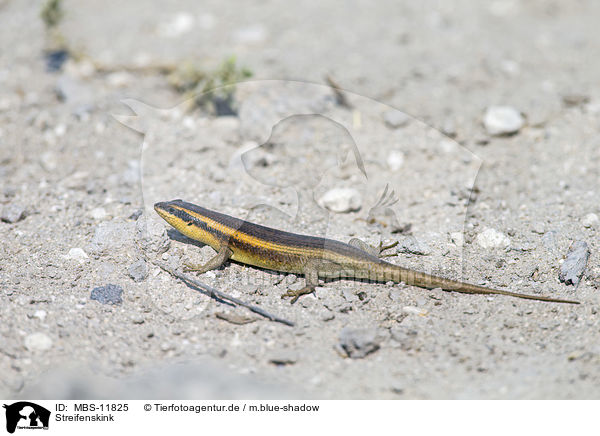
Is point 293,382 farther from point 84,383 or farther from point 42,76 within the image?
point 42,76

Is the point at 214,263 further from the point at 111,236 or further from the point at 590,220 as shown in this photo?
the point at 590,220

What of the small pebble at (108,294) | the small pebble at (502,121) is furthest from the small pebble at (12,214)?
the small pebble at (502,121)

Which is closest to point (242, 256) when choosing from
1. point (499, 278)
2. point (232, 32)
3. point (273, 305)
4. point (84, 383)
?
point (273, 305)

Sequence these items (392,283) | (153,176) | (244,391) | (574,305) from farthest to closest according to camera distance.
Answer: (153,176)
(392,283)
(574,305)
(244,391)

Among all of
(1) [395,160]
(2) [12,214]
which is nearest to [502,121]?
(1) [395,160]

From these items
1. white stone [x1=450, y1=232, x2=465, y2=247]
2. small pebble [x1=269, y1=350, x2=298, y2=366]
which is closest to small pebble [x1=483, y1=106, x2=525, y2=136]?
white stone [x1=450, y1=232, x2=465, y2=247]

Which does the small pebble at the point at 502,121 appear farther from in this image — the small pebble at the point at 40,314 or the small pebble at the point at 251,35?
the small pebble at the point at 40,314
